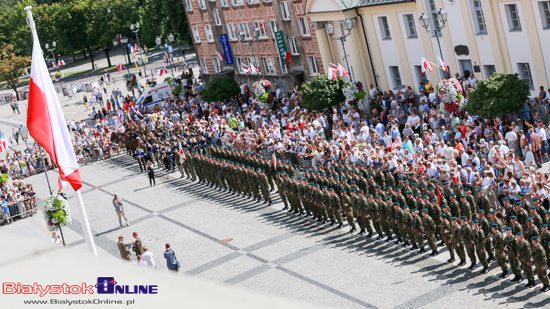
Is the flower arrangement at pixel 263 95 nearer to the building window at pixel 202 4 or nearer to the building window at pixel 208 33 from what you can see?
the building window at pixel 208 33

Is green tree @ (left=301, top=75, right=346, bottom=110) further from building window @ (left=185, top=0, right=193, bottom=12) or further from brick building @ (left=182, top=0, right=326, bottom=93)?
building window @ (left=185, top=0, right=193, bottom=12)

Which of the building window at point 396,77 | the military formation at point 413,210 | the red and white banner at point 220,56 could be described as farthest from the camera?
the red and white banner at point 220,56

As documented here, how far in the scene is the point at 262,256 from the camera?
72.1 ft

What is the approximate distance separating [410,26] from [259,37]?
1481 cm

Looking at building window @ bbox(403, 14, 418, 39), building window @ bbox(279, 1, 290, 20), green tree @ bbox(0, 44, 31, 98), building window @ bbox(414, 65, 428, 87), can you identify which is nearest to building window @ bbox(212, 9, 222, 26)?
building window @ bbox(279, 1, 290, 20)

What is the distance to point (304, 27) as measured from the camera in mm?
42469

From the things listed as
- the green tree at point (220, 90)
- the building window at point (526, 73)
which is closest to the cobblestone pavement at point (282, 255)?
the building window at point (526, 73)

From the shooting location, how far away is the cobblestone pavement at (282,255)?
653 inches

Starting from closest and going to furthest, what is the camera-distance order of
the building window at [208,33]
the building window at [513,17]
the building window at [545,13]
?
the building window at [545,13] < the building window at [513,17] < the building window at [208,33]

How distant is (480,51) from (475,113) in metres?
5.60

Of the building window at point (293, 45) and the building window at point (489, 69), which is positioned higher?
the building window at point (293, 45)

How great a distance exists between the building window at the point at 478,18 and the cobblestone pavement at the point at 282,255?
1016 centimetres

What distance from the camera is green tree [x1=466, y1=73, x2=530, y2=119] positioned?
80.3 ft

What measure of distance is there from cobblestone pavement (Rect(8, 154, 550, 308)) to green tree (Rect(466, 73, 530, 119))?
621 centimetres
